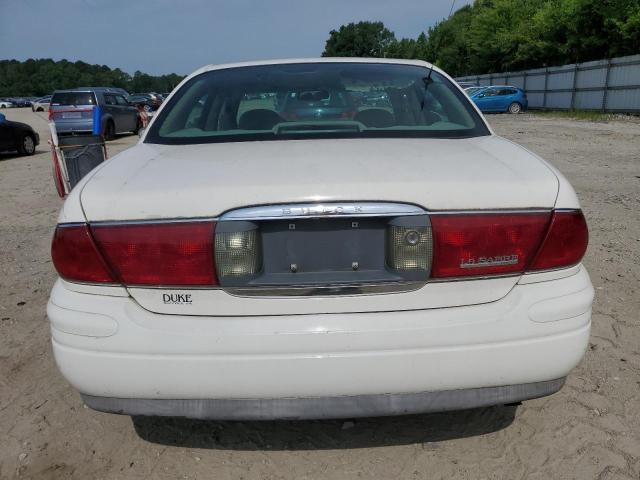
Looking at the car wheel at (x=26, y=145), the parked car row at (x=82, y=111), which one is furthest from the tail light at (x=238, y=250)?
the parked car row at (x=82, y=111)

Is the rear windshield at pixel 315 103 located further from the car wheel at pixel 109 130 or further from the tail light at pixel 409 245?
the car wheel at pixel 109 130

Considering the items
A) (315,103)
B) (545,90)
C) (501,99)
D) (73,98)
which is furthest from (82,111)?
(545,90)

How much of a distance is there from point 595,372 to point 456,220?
1.61 meters

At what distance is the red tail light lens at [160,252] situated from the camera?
1768mm

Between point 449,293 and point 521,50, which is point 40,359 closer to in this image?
point 449,293

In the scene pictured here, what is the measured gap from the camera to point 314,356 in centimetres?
176

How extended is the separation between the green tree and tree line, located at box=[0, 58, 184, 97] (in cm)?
3339

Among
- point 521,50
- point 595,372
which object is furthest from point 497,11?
point 595,372

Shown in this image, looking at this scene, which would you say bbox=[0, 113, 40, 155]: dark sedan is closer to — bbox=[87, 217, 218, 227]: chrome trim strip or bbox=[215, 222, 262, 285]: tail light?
bbox=[87, 217, 218, 227]: chrome trim strip

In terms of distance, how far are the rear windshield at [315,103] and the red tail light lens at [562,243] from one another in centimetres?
77

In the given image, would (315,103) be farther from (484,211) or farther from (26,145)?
(26,145)

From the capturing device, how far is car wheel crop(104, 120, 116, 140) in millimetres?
17938

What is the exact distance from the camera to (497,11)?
137ft

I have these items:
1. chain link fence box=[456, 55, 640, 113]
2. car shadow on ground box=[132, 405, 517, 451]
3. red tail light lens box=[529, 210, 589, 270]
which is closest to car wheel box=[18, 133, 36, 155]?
car shadow on ground box=[132, 405, 517, 451]
